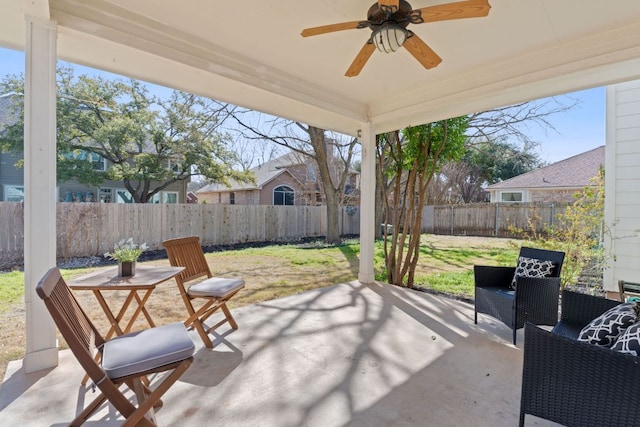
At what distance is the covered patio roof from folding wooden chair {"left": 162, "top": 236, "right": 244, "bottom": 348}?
37.3 inches

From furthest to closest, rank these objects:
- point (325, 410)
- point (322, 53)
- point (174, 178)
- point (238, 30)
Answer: point (174, 178), point (322, 53), point (238, 30), point (325, 410)

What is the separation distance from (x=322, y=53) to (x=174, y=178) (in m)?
10.1

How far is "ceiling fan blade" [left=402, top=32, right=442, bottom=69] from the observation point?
2.35m

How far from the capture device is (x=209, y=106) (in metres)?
8.41

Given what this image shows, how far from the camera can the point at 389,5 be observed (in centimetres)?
204

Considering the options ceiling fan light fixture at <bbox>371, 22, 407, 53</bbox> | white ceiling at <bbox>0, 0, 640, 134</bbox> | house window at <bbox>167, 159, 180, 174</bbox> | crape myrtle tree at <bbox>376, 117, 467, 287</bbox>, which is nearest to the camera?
ceiling fan light fixture at <bbox>371, 22, 407, 53</bbox>

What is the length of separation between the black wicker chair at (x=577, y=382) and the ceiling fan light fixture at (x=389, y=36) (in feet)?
6.52

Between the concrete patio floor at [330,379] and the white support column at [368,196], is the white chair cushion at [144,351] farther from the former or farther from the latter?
the white support column at [368,196]

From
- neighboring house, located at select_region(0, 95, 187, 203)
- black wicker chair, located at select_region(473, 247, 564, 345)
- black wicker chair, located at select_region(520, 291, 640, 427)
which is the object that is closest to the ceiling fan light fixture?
black wicker chair, located at select_region(520, 291, 640, 427)

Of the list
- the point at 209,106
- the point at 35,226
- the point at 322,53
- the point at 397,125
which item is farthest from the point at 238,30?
the point at 209,106

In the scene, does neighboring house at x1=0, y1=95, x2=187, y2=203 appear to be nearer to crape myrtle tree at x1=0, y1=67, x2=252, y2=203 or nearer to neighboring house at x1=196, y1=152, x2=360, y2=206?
crape myrtle tree at x1=0, y1=67, x2=252, y2=203

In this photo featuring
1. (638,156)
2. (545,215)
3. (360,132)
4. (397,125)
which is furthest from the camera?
(545,215)

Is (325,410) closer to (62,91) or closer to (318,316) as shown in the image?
(318,316)

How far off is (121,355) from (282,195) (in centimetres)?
1525
